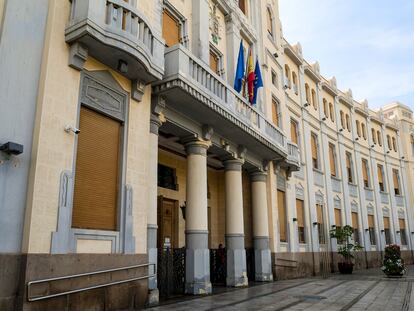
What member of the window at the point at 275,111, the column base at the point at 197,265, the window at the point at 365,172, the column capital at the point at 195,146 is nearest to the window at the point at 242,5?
the window at the point at 275,111

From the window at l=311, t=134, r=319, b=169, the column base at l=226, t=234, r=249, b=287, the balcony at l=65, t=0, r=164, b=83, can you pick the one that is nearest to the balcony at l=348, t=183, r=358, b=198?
the window at l=311, t=134, r=319, b=169

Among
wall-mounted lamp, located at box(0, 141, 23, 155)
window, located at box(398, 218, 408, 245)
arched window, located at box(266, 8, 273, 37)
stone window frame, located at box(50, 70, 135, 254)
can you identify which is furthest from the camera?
window, located at box(398, 218, 408, 245)

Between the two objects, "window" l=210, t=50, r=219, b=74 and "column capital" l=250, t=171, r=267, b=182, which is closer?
"window" l=210, t=50, r=219, b=74

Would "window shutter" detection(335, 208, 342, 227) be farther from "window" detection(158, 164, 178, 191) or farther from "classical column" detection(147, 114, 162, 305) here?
"classical column" detection(147, 114, 162, 305)

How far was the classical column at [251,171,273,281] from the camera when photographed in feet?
48.9

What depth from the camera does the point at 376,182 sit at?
100ft

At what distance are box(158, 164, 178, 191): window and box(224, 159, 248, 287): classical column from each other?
2.36 m

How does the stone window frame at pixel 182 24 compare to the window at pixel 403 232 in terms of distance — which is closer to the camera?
the stone window frame at pixel 182 24

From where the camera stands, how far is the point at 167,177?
14.7m

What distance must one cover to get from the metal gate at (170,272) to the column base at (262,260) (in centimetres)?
477

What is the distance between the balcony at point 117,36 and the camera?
7238 millimetres

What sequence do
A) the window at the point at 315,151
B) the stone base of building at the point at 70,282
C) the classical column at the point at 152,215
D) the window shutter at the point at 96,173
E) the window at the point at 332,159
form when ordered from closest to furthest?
the stone base of building at the point at 70,282 → the window shutter at the point at 96,173 → the classical column at the point at 152,215 → the window at the point at 315,151 → the window at the point at 332,159

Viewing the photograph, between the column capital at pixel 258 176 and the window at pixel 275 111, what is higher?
the window at pixel 275 111

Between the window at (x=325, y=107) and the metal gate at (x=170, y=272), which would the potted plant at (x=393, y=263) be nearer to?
the metal gate at (x=170, y=272)
